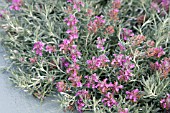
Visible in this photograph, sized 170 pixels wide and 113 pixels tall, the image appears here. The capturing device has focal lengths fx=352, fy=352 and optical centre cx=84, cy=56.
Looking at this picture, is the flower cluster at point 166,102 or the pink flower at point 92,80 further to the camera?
the pink flower at point 92,80

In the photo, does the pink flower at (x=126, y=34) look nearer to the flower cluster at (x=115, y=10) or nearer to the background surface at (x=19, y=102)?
the flower cluster at (x=115, y=10)

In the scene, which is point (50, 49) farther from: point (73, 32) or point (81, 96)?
point (81, 96)

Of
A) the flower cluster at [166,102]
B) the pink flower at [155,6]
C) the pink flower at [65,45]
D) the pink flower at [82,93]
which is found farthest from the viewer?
the pink flower at [155,6]

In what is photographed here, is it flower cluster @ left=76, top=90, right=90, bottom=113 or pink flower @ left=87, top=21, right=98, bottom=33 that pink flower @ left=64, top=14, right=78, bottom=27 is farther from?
flower cluster @ left=76, top=90, right=90, bottom=113

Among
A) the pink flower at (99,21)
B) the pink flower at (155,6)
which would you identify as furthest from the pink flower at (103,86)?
the pink flower at (155,6)

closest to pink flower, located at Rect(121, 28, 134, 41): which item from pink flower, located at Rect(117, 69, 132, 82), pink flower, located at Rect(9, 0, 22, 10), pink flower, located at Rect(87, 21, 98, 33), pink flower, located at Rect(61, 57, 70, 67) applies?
pink flower, located at Rect(87, 21, 98, 33)

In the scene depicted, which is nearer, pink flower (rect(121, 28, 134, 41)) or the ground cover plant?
the ground cover plant

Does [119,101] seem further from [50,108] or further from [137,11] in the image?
[137,11]

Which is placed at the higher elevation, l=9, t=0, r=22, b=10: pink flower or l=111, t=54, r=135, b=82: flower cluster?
l=9, t=0, r=22, b=10: pink flower

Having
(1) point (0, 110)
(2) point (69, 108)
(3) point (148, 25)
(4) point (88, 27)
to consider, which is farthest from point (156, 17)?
(1) point (0, 110)
